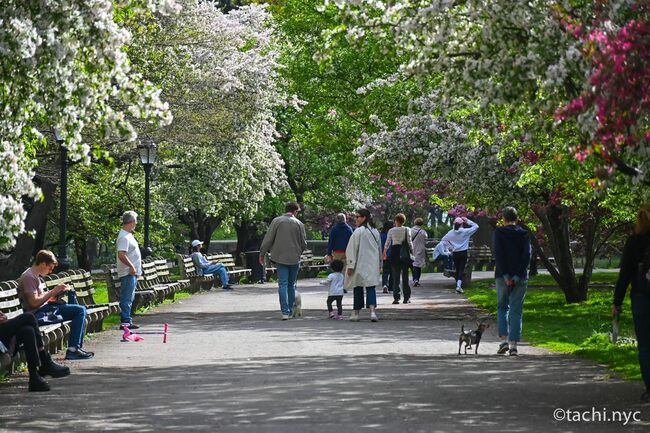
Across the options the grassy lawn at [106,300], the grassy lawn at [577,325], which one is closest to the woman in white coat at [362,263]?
the grassy lawn at [577,325]

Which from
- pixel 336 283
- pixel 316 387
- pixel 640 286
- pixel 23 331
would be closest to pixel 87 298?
pixel 336 283

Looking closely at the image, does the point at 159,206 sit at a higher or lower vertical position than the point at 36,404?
higher

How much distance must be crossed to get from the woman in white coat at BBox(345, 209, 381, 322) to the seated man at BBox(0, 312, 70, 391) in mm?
9183

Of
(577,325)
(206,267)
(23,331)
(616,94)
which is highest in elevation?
(616,94)

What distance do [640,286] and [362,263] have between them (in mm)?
11030

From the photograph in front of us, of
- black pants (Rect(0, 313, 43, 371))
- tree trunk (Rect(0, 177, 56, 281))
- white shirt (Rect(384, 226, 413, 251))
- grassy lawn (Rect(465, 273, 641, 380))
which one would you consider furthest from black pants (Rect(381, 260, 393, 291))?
black pants (Rect(0, 313, 43, 371))

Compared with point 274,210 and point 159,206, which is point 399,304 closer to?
point 159,206

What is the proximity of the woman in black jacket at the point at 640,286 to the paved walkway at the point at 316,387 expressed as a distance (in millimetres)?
382

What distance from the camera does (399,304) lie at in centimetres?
2645

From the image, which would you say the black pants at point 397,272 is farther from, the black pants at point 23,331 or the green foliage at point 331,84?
the black pants at point 23,331

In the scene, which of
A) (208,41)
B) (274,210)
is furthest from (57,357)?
(274,210)

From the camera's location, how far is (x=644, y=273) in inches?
429

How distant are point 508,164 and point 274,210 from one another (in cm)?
2555

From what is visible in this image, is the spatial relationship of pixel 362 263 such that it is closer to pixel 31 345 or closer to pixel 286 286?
pixel 286 286
